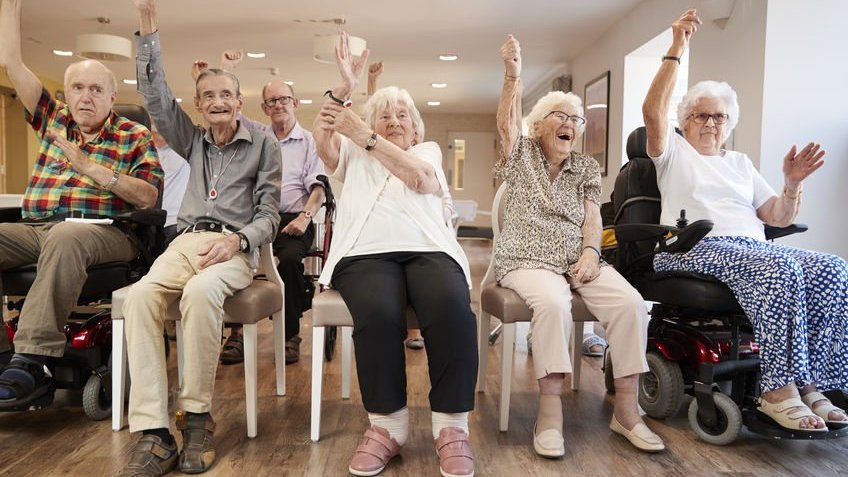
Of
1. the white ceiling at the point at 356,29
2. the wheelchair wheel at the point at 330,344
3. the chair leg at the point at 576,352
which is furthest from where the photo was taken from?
the white ceiling at the point at 356,29

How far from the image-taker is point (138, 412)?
1900mm

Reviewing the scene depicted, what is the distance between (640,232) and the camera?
231cm

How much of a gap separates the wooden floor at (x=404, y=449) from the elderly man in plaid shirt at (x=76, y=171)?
27cm

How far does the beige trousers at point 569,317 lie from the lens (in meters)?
2.09

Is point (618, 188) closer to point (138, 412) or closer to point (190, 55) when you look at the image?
point (138, 412)

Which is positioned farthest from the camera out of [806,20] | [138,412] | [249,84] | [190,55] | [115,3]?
[249,84]

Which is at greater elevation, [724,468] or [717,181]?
[717,181]

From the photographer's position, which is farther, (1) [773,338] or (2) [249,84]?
(2) [249,84]

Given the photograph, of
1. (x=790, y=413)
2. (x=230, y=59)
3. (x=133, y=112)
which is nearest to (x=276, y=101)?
(x=230, y=59)

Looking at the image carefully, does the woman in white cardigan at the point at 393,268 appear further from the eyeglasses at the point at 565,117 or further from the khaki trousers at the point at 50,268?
the khaki trousers at the point at 50,268

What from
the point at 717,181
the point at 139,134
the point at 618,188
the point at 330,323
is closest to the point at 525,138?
the point at 618,188

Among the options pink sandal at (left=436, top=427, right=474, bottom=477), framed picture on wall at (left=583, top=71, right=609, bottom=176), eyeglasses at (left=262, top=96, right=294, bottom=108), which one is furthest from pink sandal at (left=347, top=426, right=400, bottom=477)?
framed picture on wall at (left=583, top=71, right=609, bottom=176)

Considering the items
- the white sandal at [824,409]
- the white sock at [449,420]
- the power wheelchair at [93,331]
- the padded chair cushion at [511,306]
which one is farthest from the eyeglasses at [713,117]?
the power wheelchair at [93,331]

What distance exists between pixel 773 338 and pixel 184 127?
6.51 ft
